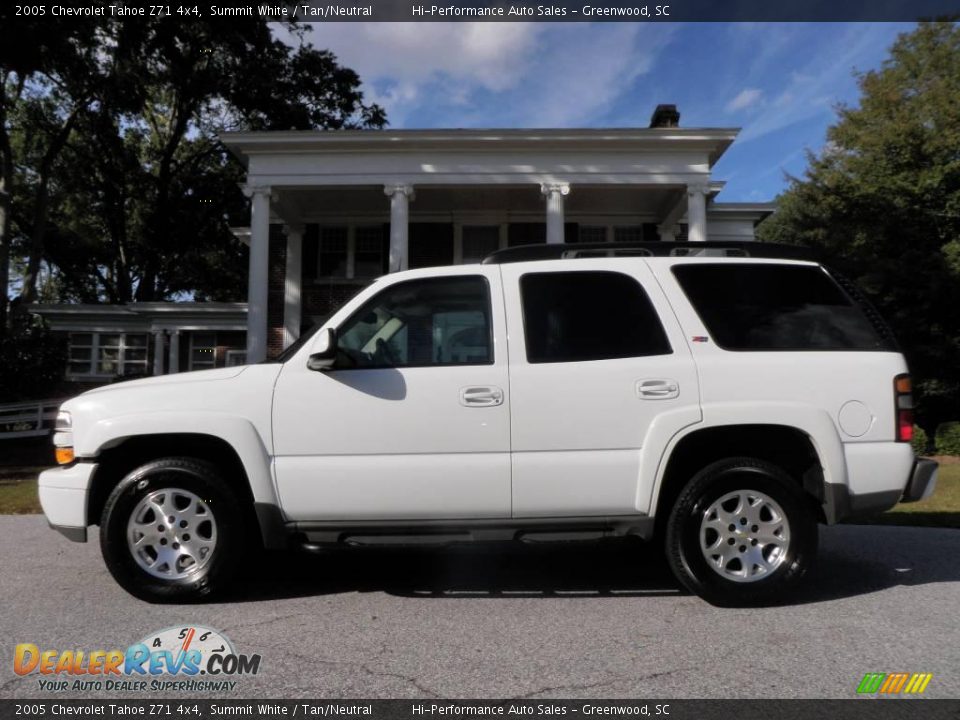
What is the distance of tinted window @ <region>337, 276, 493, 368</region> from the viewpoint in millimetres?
3895

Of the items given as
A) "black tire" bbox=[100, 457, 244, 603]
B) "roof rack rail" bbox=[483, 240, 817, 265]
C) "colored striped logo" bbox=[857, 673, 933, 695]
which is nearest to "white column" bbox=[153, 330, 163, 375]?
"black tire" bbox=[100, 457, 244, 603]

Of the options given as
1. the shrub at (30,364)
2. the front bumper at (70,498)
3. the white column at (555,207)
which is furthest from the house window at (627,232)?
the front bumper at (70,498)

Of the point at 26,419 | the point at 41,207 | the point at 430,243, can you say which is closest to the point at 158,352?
the point at 26,419

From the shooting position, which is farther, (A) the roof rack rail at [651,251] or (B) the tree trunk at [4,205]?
(B) the tree trunk at [4,205]

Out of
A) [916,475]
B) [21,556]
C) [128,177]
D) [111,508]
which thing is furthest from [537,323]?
[128,177]

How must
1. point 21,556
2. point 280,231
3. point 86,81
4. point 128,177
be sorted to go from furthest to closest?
point 128,177
point 86,81
point 280,231
point 21,556

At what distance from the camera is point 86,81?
19.5 metres

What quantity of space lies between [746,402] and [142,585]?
3.55 meters

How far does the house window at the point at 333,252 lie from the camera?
17.7 m

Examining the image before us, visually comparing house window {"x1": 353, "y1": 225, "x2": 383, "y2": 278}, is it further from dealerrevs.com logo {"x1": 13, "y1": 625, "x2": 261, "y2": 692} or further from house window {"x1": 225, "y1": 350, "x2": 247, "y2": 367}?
dealerrevs.com logo {"x1": 13, "y1": 625, "x2": 261, "y2": 692}

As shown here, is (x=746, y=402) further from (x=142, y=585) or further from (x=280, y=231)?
(x=280, y=231)

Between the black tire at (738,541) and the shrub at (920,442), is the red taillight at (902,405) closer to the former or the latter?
the black tire at (738,541)

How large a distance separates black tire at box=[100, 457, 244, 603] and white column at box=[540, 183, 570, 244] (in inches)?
462
